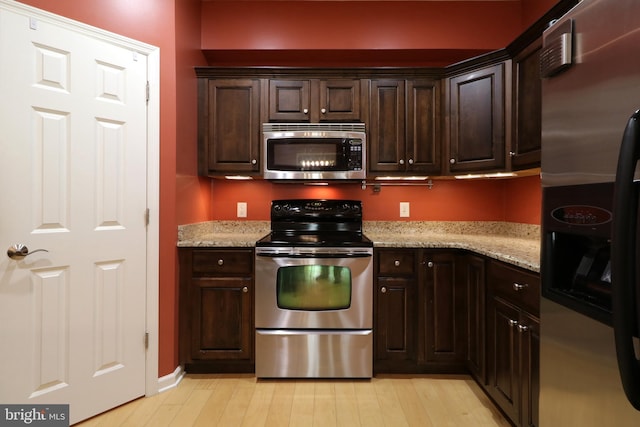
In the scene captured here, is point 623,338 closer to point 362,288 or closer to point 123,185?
point 362,288

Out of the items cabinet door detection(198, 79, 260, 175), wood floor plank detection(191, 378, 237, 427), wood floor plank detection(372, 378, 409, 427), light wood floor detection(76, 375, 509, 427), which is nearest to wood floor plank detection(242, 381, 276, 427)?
light wood floor detection(76, 375, 509, 427)

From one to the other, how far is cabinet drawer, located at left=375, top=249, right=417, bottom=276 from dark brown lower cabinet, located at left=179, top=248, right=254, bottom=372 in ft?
3.00

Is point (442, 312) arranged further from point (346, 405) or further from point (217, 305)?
point (217, 305)

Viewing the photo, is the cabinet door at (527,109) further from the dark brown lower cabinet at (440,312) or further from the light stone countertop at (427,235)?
the dark brown lower cabinet at (440,312)

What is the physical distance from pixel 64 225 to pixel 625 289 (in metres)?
2.29

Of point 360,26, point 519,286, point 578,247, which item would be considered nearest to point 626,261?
point 578,247

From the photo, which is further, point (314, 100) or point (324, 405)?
point (314, 100)

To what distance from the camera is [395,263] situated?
7.87ft

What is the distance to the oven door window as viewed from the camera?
2361mm

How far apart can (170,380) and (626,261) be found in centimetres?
246

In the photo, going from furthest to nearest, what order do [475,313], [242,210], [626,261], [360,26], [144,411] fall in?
[242,210]
[360,26]
[475,313]
[144,411]
[626,261]

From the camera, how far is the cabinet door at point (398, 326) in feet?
7.82

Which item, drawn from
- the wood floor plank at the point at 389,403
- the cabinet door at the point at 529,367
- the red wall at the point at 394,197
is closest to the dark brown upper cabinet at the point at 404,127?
the red wall at the point at 394,197

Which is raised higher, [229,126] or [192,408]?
[229,126]
